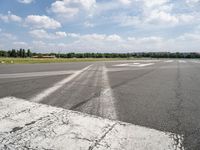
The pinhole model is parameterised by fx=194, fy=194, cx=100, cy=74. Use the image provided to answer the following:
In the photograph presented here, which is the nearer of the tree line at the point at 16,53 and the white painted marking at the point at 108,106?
the white painted marking at the point at 108,106

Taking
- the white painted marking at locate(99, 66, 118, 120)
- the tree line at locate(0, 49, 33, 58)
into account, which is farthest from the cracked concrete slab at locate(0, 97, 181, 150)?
the tree line at locate(0, 49, 33, 58)

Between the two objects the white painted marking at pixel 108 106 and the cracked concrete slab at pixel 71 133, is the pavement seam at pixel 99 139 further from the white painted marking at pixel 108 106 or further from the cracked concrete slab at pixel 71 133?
the white painted marking at pixel 108 106

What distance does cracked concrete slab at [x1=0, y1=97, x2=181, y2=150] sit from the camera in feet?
9.38

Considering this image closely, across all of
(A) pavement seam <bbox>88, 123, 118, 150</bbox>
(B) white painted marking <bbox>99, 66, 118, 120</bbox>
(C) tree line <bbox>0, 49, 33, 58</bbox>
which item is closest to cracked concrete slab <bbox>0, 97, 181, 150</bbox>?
(A) pavement seam <bbox>88, 123, 118, 150</bbox>

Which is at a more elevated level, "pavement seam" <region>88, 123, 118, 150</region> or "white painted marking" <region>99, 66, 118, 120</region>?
"white painted marking" <region>99, 66, 118, 120</region>

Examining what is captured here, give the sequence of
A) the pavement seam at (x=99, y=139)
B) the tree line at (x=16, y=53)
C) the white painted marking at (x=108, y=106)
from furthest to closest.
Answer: the tree line at (x=16, y=53)
the white painted marking at (x=108, y=106)
the pavement seam at (x=99, y=139)

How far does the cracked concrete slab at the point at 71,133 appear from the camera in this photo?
286 cm

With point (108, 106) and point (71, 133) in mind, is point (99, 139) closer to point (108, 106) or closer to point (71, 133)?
point (71, 133)

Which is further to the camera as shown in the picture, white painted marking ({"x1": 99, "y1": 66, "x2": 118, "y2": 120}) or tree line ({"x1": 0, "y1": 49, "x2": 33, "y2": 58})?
tree line ({"x1": 0, "y1": 49, "x2": 33, "y2": 58})

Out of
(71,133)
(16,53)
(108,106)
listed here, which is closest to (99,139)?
(71,133)

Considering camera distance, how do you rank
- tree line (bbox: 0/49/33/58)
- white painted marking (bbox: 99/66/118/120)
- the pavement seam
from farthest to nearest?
tree line (bbox: 0/49/33/58)
white painted marking (bbox: 99/66/118/120)
the pavement seam

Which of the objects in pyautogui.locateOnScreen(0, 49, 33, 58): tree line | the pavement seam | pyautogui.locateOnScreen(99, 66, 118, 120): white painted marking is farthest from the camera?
pyautogui.locateOnScreen(0, 49, 33, 58): tree line

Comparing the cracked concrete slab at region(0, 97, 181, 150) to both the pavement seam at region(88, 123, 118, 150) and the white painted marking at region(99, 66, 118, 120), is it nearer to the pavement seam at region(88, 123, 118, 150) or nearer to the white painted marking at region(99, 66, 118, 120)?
the pavement seam at region(88, 123, 118, 150)

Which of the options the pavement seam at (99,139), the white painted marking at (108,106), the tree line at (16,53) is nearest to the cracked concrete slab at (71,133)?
the pavement seam at (99,139)
